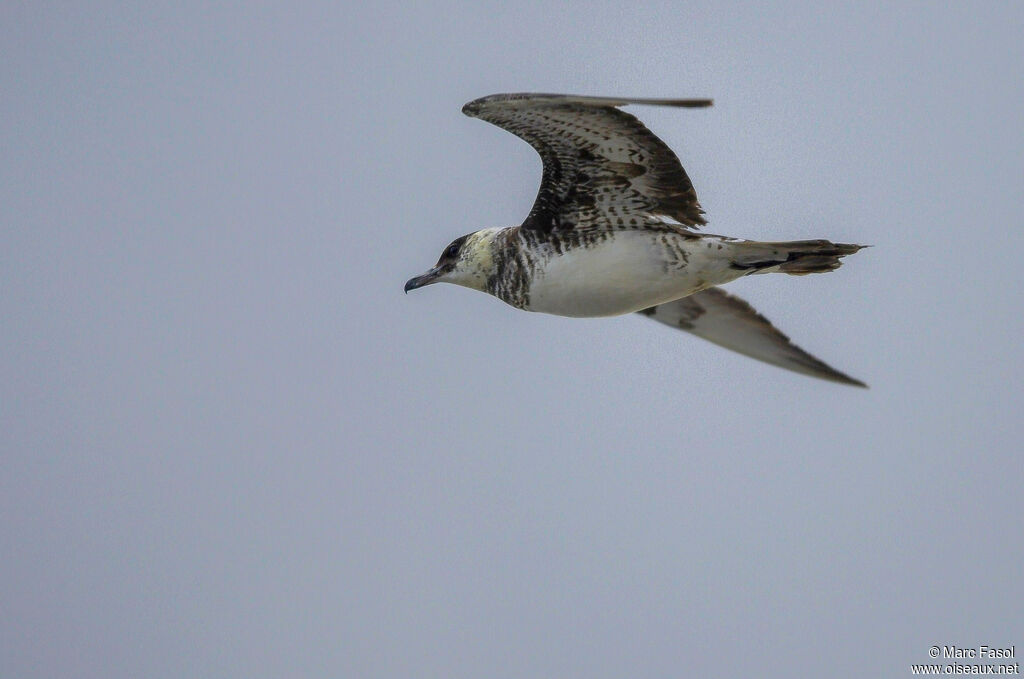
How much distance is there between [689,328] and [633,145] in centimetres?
334

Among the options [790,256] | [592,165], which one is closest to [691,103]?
[592,165]

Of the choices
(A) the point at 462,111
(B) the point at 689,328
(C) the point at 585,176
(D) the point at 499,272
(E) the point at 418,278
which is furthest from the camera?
(B) the point at 689,328

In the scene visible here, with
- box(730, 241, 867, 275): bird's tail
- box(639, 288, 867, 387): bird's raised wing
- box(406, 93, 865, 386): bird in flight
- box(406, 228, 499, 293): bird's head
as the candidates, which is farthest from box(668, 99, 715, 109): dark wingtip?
box(639, 288, 867, 387): bird's raised wing

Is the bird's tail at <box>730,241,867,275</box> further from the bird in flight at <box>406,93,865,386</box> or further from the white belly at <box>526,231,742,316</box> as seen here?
the white belly at <box>526,231,742,316</box>

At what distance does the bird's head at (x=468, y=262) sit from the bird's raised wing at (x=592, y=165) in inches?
20.9

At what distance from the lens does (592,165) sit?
33.6 ft

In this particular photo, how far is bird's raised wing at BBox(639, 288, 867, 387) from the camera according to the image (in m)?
12.5

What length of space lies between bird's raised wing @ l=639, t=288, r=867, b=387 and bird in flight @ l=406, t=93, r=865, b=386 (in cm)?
175

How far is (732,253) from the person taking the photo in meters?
10.5

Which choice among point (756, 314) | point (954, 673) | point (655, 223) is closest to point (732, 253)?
point (655, 223)

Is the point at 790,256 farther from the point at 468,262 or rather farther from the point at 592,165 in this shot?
the point at 468,262

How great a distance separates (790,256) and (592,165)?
1568 mm

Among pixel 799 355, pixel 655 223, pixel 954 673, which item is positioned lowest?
pixel 954 673

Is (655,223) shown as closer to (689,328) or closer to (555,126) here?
(555,126)
